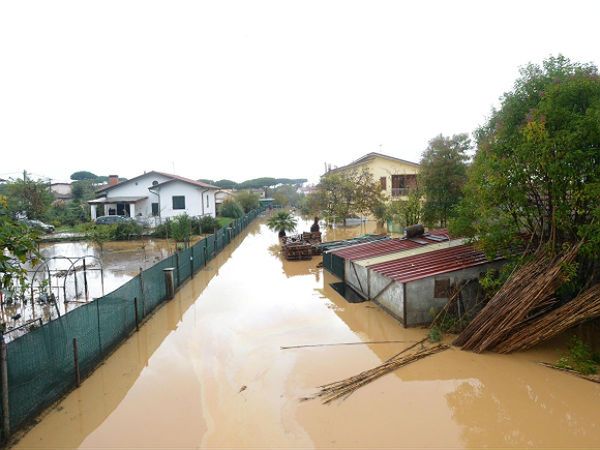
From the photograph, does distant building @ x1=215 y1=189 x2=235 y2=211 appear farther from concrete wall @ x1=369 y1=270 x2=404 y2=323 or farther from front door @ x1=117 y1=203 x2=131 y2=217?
concrete wall @ x1=369 y1=270 x2=404 y2=323

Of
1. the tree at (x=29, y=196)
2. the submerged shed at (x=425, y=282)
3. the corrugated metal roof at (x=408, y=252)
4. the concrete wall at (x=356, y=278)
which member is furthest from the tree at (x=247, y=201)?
the submerged shed at (x=425, y=282)

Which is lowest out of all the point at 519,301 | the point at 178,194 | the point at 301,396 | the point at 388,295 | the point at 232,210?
the point at 301,396

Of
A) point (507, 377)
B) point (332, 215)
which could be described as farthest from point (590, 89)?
point (332, 215)

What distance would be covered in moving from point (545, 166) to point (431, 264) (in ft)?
13.2

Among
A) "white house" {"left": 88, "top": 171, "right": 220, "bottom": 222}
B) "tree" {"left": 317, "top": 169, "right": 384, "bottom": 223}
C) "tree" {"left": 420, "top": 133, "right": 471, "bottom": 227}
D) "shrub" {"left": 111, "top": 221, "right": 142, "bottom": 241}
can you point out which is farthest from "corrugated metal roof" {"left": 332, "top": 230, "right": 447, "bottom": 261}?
"white house" {"left": 88, "top": 171, "right": 220, "bottom": 222}

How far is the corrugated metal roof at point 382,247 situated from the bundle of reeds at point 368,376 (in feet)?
18.4

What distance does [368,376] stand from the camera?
7.82 metres

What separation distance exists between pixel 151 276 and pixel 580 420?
408 inches

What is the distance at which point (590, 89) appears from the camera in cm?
831

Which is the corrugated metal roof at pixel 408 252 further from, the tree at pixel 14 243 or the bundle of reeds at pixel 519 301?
the tree at pixel 14 243

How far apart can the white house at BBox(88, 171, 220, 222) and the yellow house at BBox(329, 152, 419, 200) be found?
43.0 feet

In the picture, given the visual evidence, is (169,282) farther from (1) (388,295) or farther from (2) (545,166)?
(2) (545,166)

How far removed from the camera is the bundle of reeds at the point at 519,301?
8.20 metres

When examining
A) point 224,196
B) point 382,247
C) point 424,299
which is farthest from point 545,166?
point 224,196
